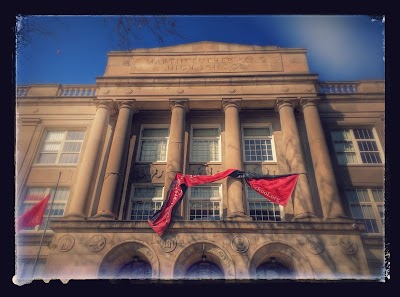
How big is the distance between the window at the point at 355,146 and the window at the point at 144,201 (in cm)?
1116

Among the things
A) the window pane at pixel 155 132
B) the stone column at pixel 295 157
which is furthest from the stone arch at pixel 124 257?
the window pane at pixel 155 132

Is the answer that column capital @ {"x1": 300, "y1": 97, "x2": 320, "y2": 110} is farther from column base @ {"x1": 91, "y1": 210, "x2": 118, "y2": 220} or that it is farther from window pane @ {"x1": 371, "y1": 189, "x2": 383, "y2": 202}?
column base @ {"x1": 91, "y1": 210, "x2": 118, "y2": 220}

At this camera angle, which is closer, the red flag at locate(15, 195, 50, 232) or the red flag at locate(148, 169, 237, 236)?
the red flag at locate(148, 169, 237, 236)

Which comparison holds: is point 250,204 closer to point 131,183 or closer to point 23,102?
point 131,183

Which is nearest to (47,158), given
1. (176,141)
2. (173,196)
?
(176,141)

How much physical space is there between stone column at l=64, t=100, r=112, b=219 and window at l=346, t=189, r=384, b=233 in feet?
47.7

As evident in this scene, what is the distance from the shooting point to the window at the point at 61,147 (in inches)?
810

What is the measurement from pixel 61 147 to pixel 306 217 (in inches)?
603

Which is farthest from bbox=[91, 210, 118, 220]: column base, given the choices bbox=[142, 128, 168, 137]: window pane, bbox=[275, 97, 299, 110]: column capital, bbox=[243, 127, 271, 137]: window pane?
bbox=[275, 97, 299, 110]: column capital

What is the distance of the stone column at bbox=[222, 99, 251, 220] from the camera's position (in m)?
16.7

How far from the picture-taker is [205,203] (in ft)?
60.3

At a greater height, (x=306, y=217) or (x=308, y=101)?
(x=308, y=101)

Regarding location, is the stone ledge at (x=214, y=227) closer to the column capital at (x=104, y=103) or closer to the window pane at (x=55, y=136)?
the window pane at (x=55, y=136)

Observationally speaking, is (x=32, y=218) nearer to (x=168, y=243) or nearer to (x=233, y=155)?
(x=168, y=243)
